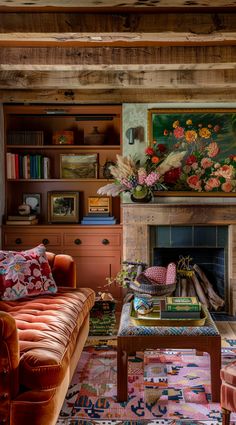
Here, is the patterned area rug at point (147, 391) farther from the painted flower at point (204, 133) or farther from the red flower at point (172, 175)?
the painted flower at point (204, 133)

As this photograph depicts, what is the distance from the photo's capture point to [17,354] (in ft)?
7.60

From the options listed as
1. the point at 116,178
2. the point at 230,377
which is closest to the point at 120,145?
the point at 116,178

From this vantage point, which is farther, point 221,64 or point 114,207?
point 114,207

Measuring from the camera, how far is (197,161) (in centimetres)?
→ 519

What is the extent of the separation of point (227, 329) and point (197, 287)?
675mm

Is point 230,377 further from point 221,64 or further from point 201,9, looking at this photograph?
point 221,64

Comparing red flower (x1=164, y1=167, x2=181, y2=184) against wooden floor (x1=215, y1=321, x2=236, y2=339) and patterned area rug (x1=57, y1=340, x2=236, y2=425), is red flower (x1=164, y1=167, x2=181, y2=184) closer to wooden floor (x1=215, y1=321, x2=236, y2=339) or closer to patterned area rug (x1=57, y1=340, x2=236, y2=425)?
wooden floor (x1=215, y1=321, x2=236, y2=339)

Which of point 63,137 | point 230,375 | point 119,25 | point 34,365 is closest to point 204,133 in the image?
point 63,137

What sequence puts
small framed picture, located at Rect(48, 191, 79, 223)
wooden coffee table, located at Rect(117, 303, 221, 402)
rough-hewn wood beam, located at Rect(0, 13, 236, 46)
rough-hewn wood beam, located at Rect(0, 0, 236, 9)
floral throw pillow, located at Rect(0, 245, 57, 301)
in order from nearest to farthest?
rough-hewn wood beam, located at Rect(0, 0, 236, 9), wooden coffee table, located at Rect(117, 303, 221, 402), rough-hewn wood beam, located at Rect(0, 13, 236, 46), floral throw pillow, located at Rect(0, 245, 57, 301), small framed picture, located at Rect(48, 191, 79, 223)

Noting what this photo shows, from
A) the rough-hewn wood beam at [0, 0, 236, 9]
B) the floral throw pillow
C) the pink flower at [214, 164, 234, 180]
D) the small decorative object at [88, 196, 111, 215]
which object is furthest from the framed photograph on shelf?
the rough-hewn wood beam at [0, 0, 236, 9]

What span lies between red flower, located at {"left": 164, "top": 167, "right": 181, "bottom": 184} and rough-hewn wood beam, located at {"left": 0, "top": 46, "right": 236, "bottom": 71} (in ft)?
4.91

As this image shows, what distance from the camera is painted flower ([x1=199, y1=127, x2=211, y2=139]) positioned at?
519 cm

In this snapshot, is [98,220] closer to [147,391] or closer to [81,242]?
[81,242]

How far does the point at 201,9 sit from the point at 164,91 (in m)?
2.09
